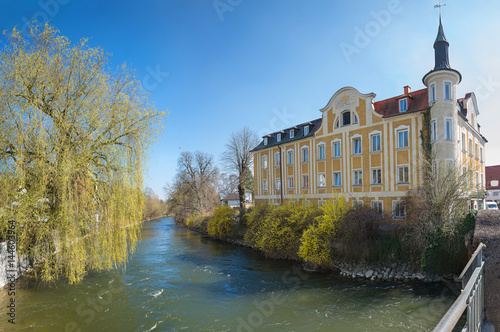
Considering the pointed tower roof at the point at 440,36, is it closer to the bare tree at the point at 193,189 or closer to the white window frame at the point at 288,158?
the white window frame at the point at 288,158

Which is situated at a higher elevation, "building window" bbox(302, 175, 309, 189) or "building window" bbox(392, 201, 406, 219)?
"building window" bbox(302, 175, 309, 189)

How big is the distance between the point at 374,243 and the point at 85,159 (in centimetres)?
1525

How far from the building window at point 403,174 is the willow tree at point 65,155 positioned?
684 inches

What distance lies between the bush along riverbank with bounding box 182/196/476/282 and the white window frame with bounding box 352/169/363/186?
5.34 meters

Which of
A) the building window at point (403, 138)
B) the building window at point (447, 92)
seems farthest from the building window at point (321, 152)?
the building window at point (447, 92)

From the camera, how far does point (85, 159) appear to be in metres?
10.6

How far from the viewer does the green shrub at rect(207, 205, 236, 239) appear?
29609 mm

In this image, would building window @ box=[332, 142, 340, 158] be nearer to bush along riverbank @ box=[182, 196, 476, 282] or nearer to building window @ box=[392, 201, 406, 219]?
building window @ box=[392, 201, 406, 219]

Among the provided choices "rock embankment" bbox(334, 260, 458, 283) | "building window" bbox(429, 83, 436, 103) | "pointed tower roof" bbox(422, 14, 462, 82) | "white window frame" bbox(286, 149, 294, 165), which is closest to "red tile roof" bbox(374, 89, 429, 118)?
"building window" bbox(429, 83, 436, 103)

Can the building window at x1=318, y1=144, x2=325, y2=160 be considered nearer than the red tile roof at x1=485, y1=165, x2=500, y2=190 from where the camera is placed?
Yes

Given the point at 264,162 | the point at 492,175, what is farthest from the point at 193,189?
the point at 492,175

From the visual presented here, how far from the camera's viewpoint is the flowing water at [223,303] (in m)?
9.95

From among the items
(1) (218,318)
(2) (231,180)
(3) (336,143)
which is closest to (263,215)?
(3) (336,143)

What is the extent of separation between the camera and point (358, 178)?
22.9m
